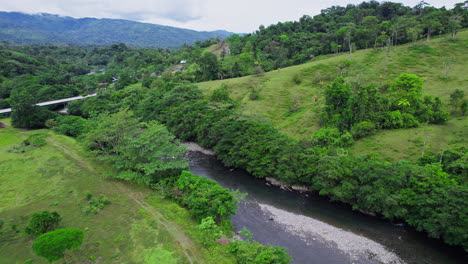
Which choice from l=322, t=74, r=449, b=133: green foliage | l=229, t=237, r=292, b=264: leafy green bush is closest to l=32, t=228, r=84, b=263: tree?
l=229, t=237, r=292, b=264: leafy green bush

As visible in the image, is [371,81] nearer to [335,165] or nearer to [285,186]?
[335,165]

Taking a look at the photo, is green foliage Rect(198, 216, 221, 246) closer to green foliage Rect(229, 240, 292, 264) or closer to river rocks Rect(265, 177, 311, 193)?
green foliage Rect(229, 240, 292, 264)

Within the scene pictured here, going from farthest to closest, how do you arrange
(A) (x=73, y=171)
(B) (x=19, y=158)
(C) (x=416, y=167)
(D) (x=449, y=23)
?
(D) (x=449, y=23) → (B) (x=19, y=158) → (A) (x=73, y=171) → (C) (x=416, y=167)

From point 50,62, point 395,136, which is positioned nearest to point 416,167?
point 395,136

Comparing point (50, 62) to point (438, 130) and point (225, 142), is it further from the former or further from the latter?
point (438, 130)

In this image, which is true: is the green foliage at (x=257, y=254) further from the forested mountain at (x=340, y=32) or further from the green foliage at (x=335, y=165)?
the forested mountain at (x=340, y=32)

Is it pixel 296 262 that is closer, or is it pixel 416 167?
pixel 296 262

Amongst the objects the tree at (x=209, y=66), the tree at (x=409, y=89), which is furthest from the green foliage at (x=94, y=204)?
the tree at (x=209, y=66)

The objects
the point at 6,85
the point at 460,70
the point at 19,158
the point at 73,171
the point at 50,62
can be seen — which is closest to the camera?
the point at 73,171
